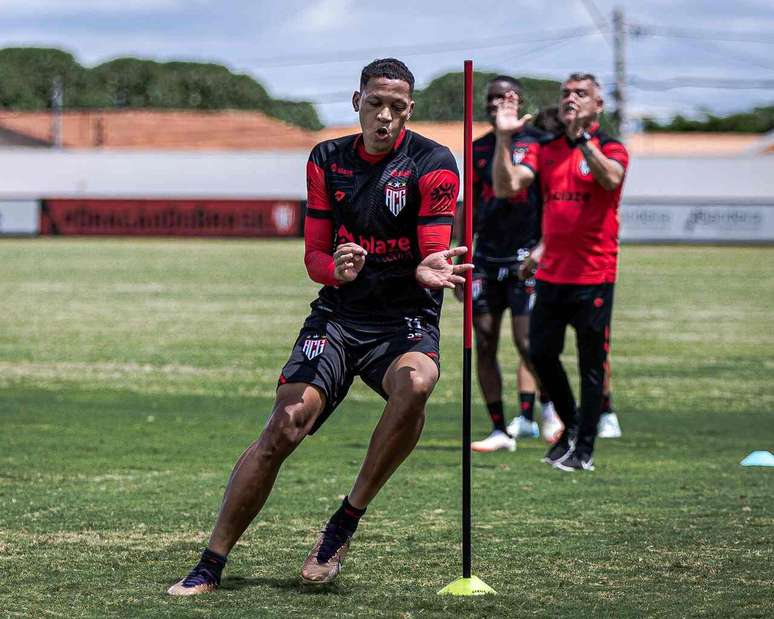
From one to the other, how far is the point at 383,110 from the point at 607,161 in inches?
127

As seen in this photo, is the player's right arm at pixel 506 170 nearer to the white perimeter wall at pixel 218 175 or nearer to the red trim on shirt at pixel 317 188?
the red trim on shirt at pixel 317 188

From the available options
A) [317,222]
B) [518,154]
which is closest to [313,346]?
[317,222]

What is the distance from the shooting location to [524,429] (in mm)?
10578

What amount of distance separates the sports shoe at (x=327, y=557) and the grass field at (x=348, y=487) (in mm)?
75

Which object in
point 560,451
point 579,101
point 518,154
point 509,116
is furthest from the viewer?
point 518,154

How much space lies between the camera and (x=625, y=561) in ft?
19.9

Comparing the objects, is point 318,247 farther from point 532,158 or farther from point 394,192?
point 532,158

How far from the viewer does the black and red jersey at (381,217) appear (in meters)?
5.55

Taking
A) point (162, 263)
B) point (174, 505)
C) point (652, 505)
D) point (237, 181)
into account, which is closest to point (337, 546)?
point (174, 505)

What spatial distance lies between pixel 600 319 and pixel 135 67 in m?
96.8

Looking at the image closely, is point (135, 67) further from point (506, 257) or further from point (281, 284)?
point (506, 257)

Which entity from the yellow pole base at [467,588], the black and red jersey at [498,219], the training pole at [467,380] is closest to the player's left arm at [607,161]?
the black and red jersey at [498,219]

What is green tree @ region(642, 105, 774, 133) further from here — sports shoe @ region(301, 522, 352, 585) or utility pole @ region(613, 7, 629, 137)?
sports shoe @ region(301, 522, 352, 585)

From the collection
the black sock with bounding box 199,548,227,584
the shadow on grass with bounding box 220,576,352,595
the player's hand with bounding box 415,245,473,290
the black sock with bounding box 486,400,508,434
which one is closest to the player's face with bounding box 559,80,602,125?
the black sock with bounding box 486,400,508,434
